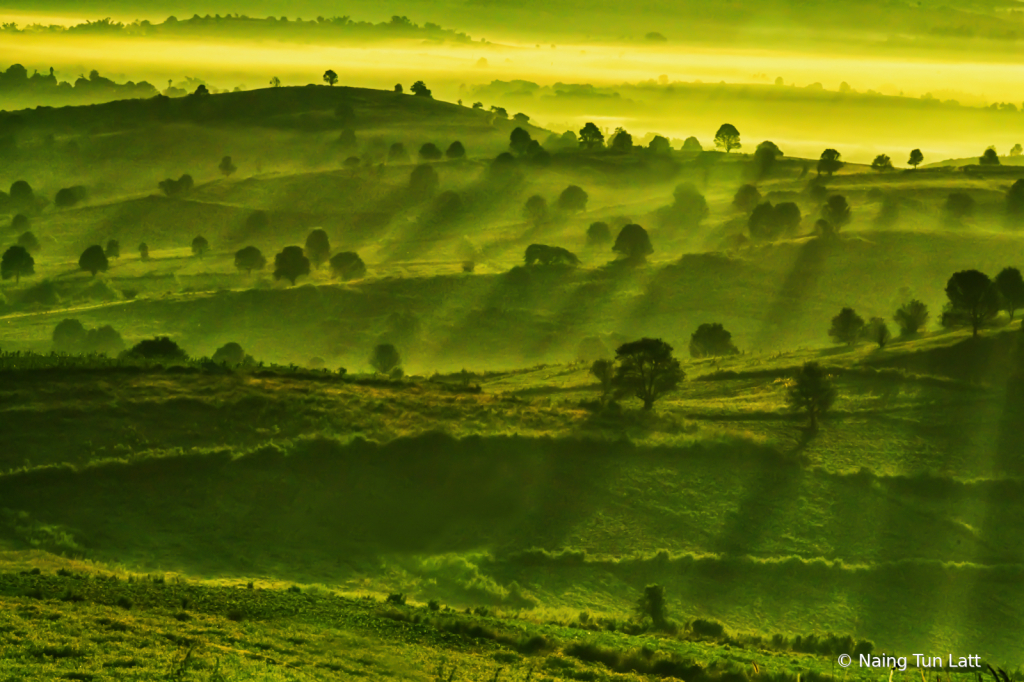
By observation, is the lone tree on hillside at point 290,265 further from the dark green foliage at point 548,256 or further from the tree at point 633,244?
the tree at point 633,244

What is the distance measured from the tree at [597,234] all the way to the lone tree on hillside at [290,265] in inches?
1703

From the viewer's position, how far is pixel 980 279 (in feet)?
293

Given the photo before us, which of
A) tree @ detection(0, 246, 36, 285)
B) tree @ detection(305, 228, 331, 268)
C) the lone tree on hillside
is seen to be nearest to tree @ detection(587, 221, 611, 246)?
tree @ detection(305, 228, 331, 268)

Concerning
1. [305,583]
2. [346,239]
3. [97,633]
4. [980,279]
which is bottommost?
[97,633]

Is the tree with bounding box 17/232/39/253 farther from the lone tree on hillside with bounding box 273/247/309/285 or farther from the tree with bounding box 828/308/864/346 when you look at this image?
the tree with bounding box 828/308/864/346

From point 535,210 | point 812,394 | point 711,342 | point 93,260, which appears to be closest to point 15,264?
point 93,260

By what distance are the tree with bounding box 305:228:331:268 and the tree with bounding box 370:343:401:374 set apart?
47.0 meters

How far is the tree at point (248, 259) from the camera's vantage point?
522ft

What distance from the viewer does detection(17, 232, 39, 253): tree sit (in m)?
176

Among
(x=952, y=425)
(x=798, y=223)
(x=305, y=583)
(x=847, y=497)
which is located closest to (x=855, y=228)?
(x=798, y=223)

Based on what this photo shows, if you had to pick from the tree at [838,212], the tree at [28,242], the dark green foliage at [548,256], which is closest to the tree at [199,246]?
the tree at [28,242]

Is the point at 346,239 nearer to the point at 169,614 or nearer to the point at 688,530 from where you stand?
the point at 688,530

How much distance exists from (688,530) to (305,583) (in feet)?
67.3

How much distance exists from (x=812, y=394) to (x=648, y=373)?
34.1 ft
